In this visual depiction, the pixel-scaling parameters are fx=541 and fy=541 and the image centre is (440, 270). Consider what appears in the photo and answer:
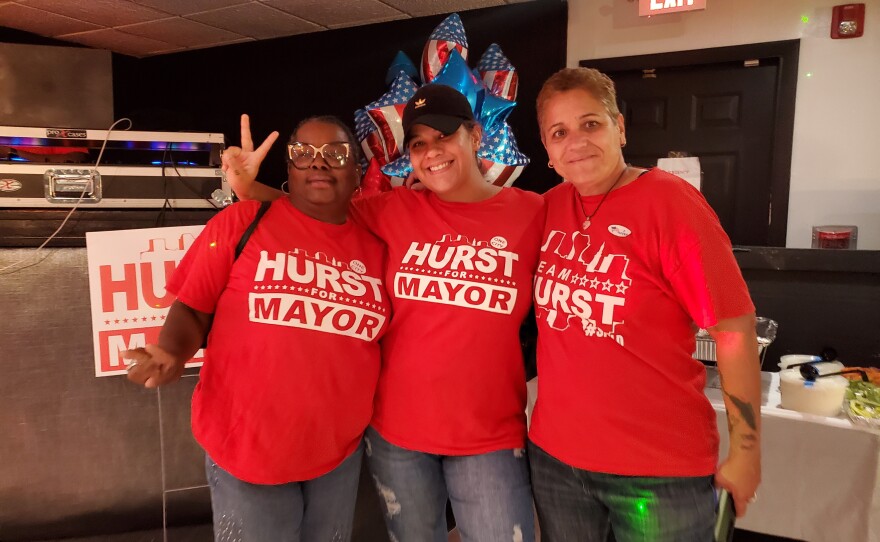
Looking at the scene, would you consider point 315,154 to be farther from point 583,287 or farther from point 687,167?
point 687,167

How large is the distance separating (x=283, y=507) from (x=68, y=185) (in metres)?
1.49

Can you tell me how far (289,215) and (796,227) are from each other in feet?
10.0

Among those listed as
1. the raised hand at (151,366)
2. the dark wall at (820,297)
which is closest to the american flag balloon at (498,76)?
the dark wall at (820,297)

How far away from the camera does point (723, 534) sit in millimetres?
1055

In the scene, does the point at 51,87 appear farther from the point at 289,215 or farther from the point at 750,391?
the point at 750,391

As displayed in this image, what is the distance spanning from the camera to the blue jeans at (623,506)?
1023mm

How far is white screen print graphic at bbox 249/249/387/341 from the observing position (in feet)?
3.94

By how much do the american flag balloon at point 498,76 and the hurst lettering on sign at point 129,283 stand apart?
177 cm

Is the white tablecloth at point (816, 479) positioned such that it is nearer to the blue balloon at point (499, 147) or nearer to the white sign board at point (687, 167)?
the white sign board at point (687, 167)

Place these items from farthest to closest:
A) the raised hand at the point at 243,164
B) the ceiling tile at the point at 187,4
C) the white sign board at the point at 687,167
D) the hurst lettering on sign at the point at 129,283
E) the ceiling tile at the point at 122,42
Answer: the ceiling tile at the point at 122,42, the ceiling tile at the point at 187,4, the white sign board at the point at 687,167, the hurst lettering on sign at the point at 129,283, the raised hand at the point at 243,164

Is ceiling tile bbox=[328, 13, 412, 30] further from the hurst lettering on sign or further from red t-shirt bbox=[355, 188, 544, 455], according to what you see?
red t-shirt bbox=[355, 188, 544, 455]

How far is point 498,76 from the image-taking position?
2975 millimetres

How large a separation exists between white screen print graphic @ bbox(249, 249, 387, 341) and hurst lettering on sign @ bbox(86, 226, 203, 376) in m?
0.92

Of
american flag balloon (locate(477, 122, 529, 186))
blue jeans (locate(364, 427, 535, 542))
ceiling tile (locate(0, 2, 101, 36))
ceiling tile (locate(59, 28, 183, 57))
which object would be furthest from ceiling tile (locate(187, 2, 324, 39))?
blue jeans (locate(364, 427, 535, 542))
